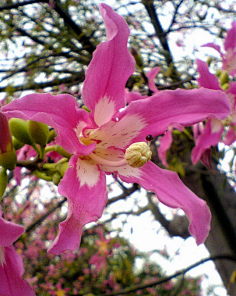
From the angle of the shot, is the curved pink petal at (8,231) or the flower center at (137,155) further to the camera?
the flower center at (137,155)

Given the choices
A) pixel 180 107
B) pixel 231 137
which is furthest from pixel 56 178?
pixel 231 137

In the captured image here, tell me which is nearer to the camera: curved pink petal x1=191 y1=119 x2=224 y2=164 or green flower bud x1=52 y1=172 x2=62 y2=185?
green flower bud x1=52 y1=172 x2=62 y2=185

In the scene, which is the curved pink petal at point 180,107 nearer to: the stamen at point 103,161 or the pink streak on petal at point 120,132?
the pink streak on petal at point 120,132

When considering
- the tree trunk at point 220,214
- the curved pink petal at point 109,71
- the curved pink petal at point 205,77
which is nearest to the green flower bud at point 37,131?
the curved pink petal at point 109,71

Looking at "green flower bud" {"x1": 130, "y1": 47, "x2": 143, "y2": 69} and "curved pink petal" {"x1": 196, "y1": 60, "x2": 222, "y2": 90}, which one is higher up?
"curved pink petal" {"x1": 196, "y1": 60, "x2": 222, "y2": 90}

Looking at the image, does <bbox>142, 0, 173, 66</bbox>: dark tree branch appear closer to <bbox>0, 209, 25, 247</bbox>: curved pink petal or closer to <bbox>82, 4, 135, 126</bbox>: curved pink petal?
<bbox>82, 4, 135, 126</bbox>: curved pink petal

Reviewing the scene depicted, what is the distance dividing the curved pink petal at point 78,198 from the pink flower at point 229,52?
37.0 inches

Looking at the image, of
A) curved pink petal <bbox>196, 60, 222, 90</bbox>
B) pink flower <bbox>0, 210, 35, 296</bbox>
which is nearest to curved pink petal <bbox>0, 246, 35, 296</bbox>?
pink flower <bbox>0, 210, 35, 296</bbox>

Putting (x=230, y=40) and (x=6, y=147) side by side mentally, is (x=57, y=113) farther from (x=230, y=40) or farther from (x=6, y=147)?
(x=230, y=40)

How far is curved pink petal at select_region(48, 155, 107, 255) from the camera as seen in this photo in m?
0.57

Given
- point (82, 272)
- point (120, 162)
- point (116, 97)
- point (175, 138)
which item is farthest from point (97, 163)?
point (82, 272)

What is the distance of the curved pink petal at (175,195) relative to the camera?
671 millimetres

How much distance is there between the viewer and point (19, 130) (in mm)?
777

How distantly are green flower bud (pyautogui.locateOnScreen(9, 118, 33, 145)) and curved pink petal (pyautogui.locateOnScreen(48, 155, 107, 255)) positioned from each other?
0.56 feet
